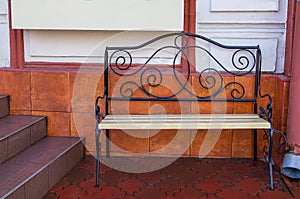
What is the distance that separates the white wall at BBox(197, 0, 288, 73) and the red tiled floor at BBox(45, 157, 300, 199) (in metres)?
1.01

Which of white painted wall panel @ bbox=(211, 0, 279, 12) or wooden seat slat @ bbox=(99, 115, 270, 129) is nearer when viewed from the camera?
wooden seat slat @ bbox=(99, 115, 270, 129)

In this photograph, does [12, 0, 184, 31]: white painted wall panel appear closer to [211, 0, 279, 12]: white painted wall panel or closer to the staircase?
[211, 0, 279, 12]: white painted wall panel

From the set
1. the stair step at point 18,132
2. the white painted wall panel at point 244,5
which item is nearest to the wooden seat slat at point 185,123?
the stair step at point 18,132

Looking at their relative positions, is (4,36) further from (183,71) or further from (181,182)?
(181,182)

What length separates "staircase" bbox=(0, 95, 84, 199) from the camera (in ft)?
7.79

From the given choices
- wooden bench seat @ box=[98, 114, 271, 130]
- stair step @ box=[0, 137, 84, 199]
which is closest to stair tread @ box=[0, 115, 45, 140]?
stair step @ box=[0, 137, 84, 199]

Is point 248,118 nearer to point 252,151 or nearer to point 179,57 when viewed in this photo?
point 252,151

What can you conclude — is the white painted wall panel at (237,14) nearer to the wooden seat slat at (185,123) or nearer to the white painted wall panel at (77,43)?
the white painted wall panel at (77,43)

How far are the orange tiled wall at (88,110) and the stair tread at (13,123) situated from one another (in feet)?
0.31

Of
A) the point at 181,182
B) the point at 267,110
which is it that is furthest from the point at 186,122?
the point at 267,110

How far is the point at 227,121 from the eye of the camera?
9.59 feet

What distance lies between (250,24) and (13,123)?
2.21 m

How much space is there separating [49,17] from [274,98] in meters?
2.09

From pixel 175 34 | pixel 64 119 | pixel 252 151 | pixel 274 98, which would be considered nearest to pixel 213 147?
pixel 252 151
